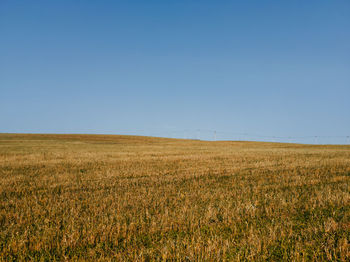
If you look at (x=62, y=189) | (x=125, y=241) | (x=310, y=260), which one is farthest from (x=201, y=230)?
(x=62, y=189)

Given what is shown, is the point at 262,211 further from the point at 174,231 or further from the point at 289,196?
the point at 174,231

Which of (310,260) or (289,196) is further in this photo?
(289,196)

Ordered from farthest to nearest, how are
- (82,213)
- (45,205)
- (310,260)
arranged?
(45,205)
(82,213)
(310,260)

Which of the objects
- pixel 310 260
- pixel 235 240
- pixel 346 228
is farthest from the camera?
pixel 346 228

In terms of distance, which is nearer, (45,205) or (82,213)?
(82,213)

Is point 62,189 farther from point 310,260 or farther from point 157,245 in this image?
point 310,260

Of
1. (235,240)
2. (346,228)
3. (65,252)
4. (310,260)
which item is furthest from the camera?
(346,228)

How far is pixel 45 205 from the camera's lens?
5.85 m

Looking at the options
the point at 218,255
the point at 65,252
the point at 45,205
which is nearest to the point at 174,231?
the point at 218,255

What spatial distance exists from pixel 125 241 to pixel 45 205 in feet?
10.9

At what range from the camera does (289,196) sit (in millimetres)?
6449

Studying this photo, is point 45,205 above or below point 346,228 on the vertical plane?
below

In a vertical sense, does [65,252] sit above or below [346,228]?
below

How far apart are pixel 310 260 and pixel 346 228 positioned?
1578 mm
